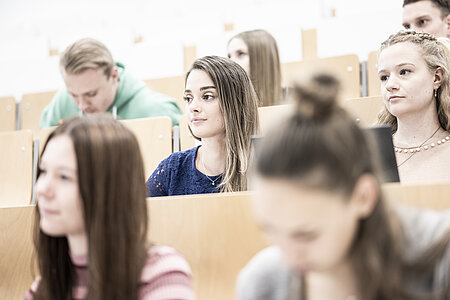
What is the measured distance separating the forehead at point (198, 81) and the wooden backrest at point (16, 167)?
0.65 m

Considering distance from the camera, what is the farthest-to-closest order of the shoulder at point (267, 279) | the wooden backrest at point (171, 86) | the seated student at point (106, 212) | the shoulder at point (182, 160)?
the wooden backrest at point (171, 86) < the shoulder at point (182, 160) < the seated student at point (106, 212) < the shoulder at point (267, 279)

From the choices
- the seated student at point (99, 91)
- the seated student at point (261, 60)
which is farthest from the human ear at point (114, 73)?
the seated student at point (261, 60)

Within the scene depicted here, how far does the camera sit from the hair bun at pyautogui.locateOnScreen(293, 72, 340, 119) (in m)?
0.53

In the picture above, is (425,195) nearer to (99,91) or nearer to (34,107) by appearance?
(99,91)

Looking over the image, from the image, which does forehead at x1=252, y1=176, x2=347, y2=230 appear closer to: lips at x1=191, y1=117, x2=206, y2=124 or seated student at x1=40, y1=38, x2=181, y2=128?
lips at x1=191, y1=117, x2=206, y2=124

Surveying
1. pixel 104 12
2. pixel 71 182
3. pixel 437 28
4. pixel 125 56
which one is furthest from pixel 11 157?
pixel 104 12

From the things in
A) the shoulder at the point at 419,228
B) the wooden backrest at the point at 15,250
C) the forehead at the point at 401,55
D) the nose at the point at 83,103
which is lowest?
the wooden backrest at the point at 15,250

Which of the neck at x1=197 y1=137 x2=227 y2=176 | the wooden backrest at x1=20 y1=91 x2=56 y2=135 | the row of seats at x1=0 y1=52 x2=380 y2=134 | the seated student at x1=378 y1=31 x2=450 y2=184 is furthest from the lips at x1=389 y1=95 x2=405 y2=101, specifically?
the wooden backrest at x1=20 y1=91 x2=56 y2=135

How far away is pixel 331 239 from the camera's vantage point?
1.76ft

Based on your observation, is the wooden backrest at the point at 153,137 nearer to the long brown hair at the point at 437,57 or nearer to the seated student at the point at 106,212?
the long brown hair at the point at 437,57

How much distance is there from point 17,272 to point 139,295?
45 centimetres

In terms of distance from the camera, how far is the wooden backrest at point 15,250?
1078 mm

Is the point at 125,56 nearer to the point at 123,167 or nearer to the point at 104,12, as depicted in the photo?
the point at 104,12

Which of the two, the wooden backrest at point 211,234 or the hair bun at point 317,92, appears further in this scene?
the wooden backrest at point 211,234
